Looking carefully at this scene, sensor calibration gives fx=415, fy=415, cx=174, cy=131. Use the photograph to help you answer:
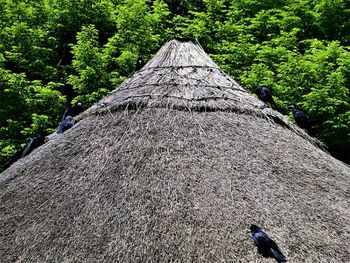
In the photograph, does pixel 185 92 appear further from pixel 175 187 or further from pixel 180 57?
pixel 175 187

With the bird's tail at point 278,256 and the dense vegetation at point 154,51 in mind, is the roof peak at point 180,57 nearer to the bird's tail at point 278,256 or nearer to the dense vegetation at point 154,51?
the bird's tail at point 278,256

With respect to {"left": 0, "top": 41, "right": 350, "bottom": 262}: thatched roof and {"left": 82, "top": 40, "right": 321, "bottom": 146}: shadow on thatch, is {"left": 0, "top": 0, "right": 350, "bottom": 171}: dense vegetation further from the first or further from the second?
{"left": 0, "top": 41, "right": 350, "bottom": 262}: thatched roof

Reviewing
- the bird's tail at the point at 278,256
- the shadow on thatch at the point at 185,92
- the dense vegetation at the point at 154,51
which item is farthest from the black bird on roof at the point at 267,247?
the dense vegetation at the point at 154,51

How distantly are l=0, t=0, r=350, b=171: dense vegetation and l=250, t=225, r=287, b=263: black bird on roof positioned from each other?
723 centimetres

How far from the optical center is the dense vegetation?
422 inches

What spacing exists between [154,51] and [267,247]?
1018cm

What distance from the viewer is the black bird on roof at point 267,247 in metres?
3.63

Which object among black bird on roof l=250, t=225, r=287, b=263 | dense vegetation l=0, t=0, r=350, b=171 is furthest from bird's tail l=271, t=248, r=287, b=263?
dense vegetation l=0, t=0, r=350, b=171

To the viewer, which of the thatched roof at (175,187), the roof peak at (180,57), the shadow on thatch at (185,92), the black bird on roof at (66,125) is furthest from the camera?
the roof peak at (180,57)

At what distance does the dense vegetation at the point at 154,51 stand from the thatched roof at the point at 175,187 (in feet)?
17.5

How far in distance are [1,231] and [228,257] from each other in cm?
244

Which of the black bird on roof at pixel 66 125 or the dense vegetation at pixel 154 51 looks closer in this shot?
the black bird on roof at pixel 66 125

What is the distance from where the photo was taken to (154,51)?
13078 millimetres

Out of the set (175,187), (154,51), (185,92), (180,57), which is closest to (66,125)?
(185,92)
